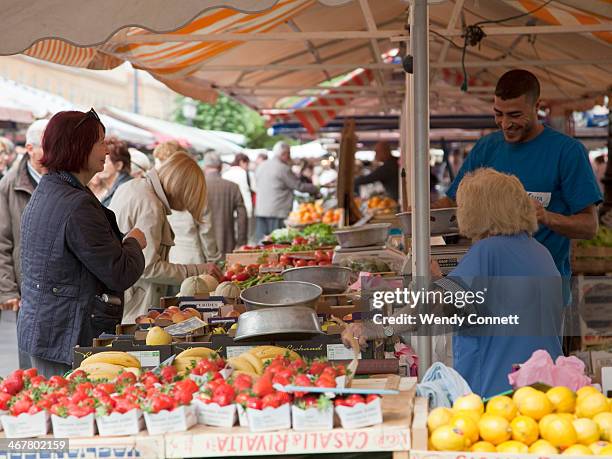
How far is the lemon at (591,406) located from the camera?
2.54 m

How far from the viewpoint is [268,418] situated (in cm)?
246

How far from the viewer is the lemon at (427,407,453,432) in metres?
2.49

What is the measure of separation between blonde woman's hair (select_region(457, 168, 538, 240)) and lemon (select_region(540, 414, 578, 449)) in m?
1.14

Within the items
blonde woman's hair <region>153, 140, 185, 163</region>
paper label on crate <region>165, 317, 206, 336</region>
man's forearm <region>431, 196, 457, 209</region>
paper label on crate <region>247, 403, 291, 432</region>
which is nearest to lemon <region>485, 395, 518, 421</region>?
paper label on crate <region>247, 403, 291, 432</region>

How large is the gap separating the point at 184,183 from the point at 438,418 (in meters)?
3.50

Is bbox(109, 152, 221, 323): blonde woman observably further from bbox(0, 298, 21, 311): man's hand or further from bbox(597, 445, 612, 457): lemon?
bbox(597, 445, 612, 457): lemon

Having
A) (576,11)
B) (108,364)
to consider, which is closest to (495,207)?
(108,364)

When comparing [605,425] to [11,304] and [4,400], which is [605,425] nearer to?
[4,400]

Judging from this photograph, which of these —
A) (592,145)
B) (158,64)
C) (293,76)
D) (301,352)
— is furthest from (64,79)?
(301,352)

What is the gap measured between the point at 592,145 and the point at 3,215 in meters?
19.4

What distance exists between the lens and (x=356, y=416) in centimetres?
246

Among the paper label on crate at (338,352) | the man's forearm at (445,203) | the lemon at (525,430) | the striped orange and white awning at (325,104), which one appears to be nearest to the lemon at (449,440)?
the lemon at (525,430)

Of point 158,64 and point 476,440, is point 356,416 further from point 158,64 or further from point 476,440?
point 158,64

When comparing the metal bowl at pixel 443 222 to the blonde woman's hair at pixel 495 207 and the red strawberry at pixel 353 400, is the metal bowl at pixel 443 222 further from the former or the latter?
the red strawberry at pixel 353 400
